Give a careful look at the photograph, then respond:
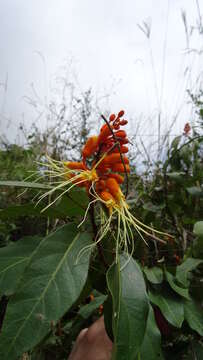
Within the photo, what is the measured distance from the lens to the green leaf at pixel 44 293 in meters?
0.43

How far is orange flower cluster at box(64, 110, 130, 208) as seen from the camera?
613 millimetres

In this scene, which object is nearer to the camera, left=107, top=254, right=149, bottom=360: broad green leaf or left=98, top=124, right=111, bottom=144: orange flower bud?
left=107, top=254, right=149, bottom=360: broad green leaf

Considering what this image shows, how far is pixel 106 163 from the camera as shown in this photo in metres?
0.63

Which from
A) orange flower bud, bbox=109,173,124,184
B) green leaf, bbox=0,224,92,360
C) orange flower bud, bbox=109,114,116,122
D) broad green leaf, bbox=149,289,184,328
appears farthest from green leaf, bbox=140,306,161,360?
orange flower bud, bbox=109,114,116,122

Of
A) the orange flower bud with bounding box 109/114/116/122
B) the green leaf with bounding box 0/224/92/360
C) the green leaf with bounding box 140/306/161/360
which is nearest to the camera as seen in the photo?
the green leaf with bounding box 0/224/92/360

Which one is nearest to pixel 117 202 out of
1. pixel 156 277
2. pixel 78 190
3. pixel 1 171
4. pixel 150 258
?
pixel 78 190

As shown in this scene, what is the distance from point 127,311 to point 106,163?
0.28 metres

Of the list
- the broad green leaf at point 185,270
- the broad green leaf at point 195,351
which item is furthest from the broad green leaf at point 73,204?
the broad green leaf at point 195,351

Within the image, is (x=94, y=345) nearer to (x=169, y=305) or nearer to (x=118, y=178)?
(x=169, y=305)

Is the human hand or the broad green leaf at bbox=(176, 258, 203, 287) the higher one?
the broad green leaf at bbox=(176, 258, 203, 287)

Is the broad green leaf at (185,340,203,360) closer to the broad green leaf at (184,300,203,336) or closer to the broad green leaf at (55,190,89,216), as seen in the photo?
the broad green leaf at (184,300,203,336)

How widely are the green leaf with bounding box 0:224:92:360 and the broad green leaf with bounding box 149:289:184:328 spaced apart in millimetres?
217

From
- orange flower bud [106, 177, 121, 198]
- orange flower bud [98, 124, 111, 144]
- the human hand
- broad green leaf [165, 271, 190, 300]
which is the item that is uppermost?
orange flower bud [98, 124, 111, 144]

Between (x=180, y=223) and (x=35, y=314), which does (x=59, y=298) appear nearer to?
(x=35, y=314)
